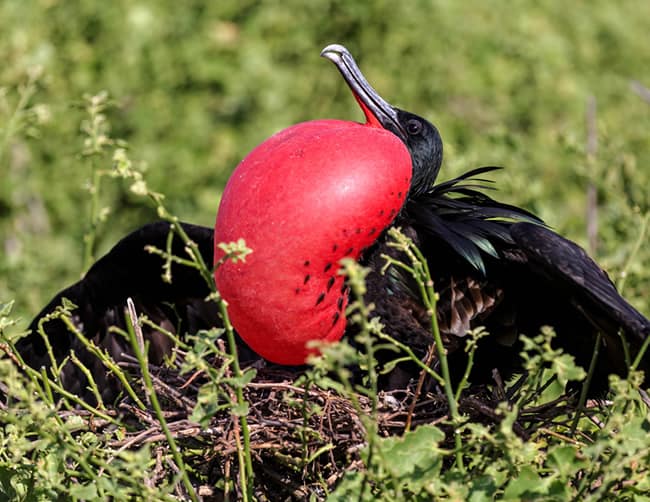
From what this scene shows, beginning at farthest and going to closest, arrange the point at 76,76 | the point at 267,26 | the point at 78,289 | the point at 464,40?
the point at 464,40 → the point at 267,26 → the point at 76,76 → the point at 78,289

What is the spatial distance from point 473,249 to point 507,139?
1583 mm

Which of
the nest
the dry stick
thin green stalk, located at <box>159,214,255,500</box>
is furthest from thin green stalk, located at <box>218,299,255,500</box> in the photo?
the dry stick

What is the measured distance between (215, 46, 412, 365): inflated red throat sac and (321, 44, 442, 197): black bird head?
337mm

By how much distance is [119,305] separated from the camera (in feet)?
9.00

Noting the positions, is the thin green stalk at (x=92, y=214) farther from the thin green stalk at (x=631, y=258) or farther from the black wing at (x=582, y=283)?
the thin green stalk at (x=631, y=258)

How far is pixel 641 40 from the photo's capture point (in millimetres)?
7113

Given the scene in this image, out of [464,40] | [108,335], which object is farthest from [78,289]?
[464,40]

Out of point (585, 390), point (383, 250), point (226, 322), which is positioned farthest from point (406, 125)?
point (226, 322)

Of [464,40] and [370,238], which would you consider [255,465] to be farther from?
[464,40]

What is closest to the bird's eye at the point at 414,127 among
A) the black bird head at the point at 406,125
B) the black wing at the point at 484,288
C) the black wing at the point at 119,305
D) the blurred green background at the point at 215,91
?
the black bird head at the point at 406,125

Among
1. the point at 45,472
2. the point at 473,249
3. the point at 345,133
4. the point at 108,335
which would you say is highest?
the point at 345,133

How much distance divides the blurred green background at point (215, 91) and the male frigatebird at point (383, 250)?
5.13 ft

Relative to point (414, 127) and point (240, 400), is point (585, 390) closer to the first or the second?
point (240, 400)

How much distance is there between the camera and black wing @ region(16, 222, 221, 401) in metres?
2.68
